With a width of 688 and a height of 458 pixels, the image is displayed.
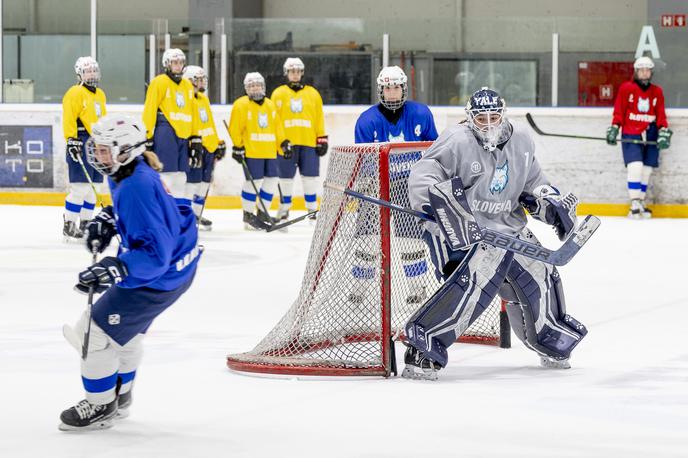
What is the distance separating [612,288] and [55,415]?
12.7 ft

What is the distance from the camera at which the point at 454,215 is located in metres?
4.41

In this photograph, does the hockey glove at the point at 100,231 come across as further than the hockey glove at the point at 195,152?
No

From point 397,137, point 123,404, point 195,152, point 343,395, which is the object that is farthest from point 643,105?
point 123,404

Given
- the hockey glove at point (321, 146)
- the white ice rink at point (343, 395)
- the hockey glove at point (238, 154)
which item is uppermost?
the hockey glove at point (321, 146)

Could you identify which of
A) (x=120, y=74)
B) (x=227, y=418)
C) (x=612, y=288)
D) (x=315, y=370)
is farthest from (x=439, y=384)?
(x=120, y=74)

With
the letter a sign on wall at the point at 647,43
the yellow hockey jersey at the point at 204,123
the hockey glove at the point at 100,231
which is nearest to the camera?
the hockey glove at the point at 100,231

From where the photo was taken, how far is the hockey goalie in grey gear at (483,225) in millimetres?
4484

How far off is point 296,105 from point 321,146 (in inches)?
17.1

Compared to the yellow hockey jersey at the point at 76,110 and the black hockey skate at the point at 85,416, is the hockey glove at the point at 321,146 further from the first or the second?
the black hockey skate at the point at 85,416

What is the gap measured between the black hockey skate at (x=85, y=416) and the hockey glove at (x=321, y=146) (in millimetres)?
7213

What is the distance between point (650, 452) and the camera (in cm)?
346

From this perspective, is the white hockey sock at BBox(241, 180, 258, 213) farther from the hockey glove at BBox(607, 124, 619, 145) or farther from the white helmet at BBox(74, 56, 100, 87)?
the hockey glove at BBox(607, 124, 619, 145)

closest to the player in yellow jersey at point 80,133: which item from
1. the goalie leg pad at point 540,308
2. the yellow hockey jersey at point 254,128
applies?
the yellow hockey jersey at point 254,128

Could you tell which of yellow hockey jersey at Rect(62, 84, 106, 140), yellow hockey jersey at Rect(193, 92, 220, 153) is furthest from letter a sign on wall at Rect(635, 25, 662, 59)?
yellow hockey jersey at Rect(62, 84, 106, 140)
